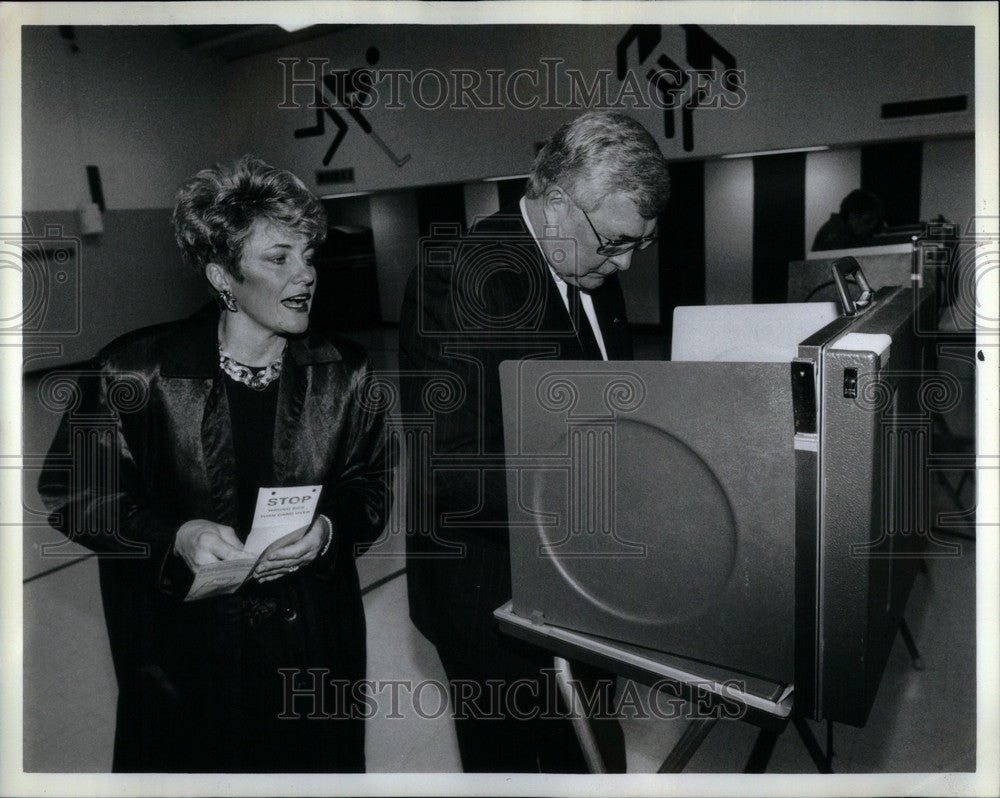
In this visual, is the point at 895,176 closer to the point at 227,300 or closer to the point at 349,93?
the point at 349,93

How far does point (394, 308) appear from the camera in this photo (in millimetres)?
1258

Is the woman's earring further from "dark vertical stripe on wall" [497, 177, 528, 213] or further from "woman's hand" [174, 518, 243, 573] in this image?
"dark vertical stripe on wall" [497, 177, 528, 213]

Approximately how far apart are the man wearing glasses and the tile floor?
1.8 inches

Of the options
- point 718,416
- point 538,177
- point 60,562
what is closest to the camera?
point 718,416

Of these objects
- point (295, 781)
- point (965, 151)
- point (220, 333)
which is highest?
point (965, 151)

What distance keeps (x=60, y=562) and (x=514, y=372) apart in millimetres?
949

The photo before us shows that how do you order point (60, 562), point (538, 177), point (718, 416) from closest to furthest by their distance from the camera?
point (718, 416) < point (538, 177) < point (60, 562)

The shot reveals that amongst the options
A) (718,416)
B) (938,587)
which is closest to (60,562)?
(718,416)

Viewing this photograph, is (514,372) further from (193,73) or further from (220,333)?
(193,73)

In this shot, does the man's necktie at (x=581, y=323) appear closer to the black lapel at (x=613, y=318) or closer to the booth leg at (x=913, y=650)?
the black lapel at (x=613, y=318)

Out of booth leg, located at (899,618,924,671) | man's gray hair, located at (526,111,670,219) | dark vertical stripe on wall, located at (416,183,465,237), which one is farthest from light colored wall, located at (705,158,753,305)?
booth leg, located at (899,618,924,671)

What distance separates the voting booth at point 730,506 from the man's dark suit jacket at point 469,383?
0.25 metres

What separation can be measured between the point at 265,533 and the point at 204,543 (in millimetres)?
101

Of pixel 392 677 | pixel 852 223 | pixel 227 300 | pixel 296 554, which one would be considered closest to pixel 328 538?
pixel 296 554
